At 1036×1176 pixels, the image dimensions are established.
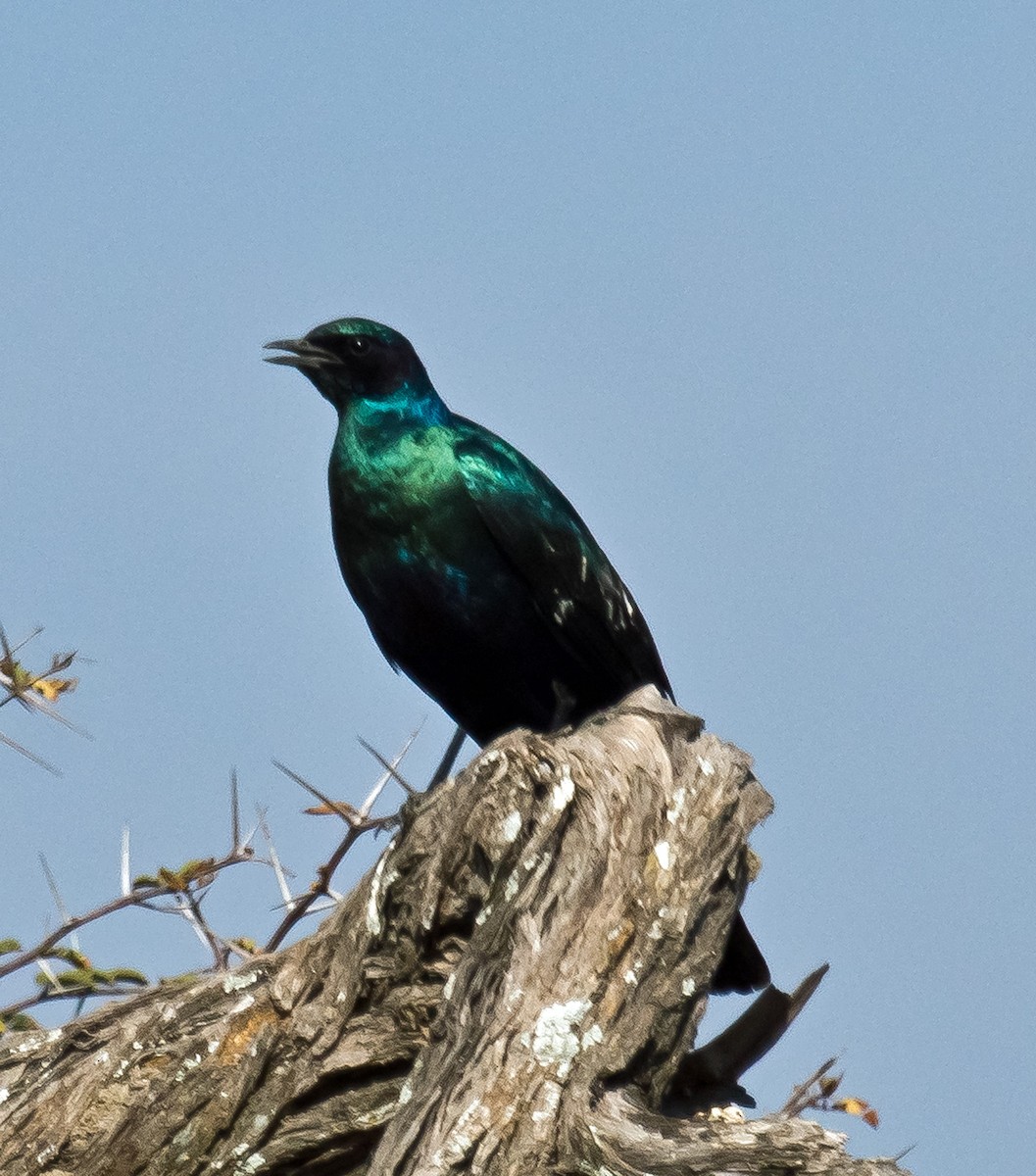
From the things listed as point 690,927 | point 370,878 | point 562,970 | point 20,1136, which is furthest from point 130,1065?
point 690,927

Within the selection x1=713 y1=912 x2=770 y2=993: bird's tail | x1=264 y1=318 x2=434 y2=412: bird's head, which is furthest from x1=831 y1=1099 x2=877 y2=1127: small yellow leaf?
x1=264 y1=318 x2=434 y2=412: bird's head

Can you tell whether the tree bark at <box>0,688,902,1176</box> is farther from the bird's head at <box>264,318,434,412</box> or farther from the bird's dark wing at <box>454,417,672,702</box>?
the bird's head at <box>264,318,434,412</box>

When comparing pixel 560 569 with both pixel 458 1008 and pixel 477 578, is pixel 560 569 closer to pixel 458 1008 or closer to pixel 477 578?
pixel 477 578

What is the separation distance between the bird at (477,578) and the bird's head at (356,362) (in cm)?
11

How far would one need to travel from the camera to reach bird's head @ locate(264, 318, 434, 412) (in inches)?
251

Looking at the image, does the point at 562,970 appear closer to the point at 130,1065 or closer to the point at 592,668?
the point at 130,1065

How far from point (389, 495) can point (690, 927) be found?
253 centimetres

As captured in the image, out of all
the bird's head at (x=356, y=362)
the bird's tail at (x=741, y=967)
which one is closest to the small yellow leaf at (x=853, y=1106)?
the bird's tail at (x=741, y=967)

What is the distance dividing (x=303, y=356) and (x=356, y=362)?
0.19 meters

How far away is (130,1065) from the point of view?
3.78m

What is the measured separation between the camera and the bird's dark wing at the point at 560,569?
19.5 feet

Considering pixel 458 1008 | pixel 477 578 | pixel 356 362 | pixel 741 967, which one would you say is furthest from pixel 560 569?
pixel 458 1008

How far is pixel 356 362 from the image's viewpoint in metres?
6.45

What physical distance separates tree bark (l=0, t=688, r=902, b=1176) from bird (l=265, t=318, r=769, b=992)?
6.00 ft
